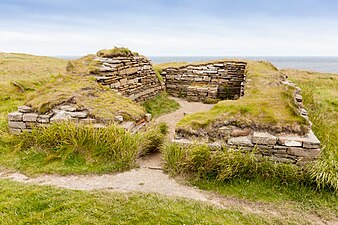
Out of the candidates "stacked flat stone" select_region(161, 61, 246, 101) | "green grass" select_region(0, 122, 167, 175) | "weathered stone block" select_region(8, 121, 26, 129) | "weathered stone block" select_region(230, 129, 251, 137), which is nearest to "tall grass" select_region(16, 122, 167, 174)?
"green grass" select_region(0, 122, 167, 175)

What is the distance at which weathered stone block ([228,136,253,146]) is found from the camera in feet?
16.1

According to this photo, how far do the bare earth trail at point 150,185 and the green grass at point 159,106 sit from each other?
4.34 metres

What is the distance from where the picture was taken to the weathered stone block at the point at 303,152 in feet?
15.1

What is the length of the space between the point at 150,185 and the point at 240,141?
1775 millimetres

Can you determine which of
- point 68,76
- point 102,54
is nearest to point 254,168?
point 68,76

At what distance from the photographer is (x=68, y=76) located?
8227 mm

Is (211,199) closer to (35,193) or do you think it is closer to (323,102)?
(35,193)

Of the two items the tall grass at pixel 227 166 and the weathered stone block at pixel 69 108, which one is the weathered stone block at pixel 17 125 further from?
the tall grass at pixel 227 166

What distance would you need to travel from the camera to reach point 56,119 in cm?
605

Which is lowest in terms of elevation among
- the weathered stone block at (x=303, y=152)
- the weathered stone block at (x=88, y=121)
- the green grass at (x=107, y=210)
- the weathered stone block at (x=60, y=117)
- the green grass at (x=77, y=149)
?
the green grass at (x=107, y=210)

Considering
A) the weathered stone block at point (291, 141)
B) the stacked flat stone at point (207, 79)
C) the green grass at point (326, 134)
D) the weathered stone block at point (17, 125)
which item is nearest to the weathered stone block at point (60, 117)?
the weathered stone block at point (17, 125)

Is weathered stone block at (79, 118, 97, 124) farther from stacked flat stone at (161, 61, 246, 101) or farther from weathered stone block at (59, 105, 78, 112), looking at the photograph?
stacked flat stone at (161, 61, 246, 101)

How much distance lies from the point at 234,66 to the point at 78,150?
32.3ft

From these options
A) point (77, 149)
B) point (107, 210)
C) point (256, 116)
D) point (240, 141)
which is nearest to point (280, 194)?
point (240, 141)
